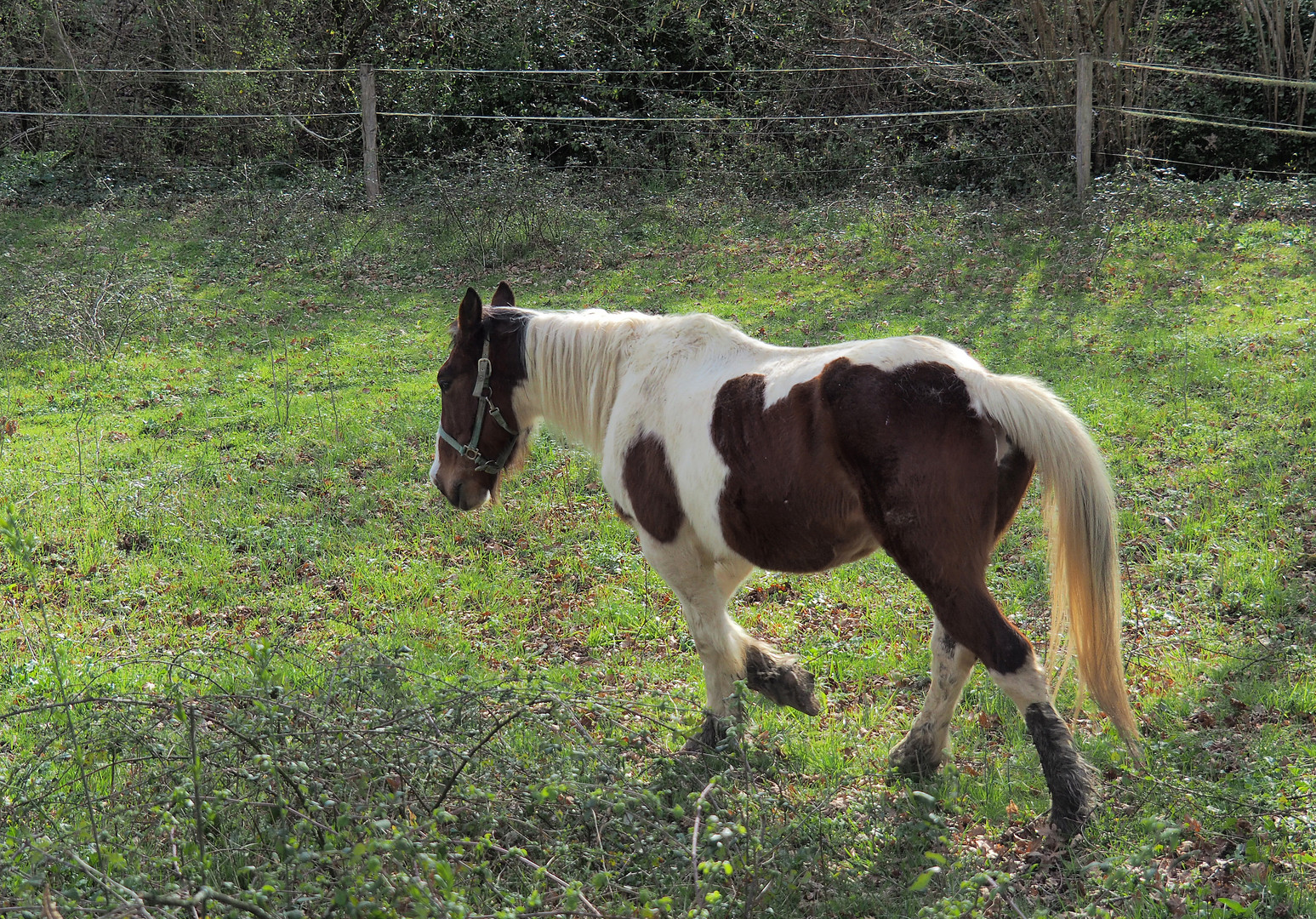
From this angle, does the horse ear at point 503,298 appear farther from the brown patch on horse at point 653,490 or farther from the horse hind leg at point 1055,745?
the horse hind leg at point 1055,745

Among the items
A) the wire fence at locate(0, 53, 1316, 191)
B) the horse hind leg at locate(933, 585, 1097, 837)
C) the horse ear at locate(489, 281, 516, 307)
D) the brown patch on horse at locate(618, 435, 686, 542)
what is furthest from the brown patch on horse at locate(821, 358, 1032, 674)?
the wire fence at locate(0, 53, 1316, 191)

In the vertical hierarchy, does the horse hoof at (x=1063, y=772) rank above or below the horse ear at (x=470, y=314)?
below

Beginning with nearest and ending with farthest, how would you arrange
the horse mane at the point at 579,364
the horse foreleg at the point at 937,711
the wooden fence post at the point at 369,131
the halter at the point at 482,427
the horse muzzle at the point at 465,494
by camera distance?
the horse foreleg at the point at 937,711
the horse mane at the point at 579,364
the halter at the point at 482,427
the horse muzzle at the point at 465,494
the wooden fence post at the point at 369,131

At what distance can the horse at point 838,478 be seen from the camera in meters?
3.02

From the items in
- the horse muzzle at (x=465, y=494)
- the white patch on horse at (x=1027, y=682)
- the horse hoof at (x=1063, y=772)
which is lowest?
the horse hoof at (x=1063, y=772)

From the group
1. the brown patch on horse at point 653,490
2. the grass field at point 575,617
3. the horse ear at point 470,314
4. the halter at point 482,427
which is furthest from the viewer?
the halter at point 482,427

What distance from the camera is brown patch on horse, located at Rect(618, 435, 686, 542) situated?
145 inches

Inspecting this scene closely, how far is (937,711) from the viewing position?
3.54 metres

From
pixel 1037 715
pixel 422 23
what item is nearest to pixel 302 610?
pixel 1037 715

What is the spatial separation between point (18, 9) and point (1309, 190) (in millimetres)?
18531

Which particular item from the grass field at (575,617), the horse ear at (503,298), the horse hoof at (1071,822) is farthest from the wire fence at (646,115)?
the horse hoof at (1071,822)

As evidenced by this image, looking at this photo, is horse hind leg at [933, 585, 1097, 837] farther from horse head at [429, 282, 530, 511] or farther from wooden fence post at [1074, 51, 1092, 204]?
wooden fence post at [1074, 51, 1092, 204]

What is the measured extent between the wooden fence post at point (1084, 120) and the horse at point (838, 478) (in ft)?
31.7

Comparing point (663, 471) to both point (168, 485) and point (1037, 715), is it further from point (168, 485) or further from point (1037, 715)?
point (168, 485)
